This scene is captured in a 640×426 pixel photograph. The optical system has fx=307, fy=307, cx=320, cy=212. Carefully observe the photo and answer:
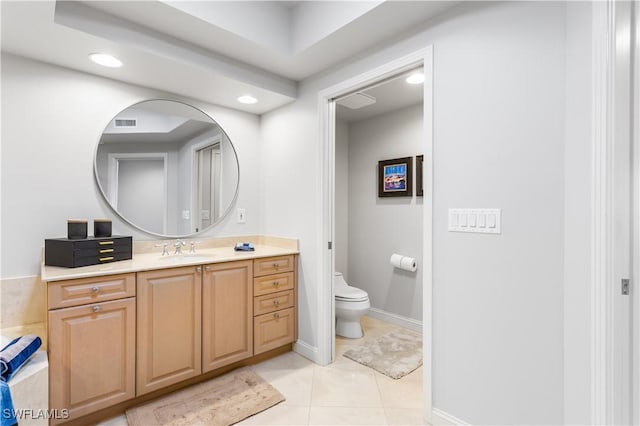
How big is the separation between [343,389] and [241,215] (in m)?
1.68

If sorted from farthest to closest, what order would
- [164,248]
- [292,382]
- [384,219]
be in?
[384,219], [164,248], [292,382]

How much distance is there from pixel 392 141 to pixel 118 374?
305 centimetres

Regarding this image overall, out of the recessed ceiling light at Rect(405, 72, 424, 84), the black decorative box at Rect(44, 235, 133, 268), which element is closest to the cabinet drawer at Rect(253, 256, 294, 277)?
the black decorative box at Rect(44, 235, 133, 268)

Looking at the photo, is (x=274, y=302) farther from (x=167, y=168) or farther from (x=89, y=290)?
(x=167, y=168)

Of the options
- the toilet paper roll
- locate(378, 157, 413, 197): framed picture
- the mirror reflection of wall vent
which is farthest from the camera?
locate(378, 157, 413, 197): framed picture

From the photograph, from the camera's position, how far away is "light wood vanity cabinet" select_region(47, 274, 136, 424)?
1.52 meters

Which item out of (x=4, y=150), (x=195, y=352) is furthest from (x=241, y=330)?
(x=4, y=150)

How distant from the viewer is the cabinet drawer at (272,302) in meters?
2.33

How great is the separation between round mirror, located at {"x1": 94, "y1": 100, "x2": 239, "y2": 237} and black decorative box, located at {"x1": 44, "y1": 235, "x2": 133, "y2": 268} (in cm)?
44

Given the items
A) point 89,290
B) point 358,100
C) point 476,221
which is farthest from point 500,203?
point 89,290

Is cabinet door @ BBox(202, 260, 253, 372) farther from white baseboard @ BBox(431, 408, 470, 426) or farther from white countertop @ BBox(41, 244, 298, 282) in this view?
white baseboard @ BBox(431, 408, 470, 426)

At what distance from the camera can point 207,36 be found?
1898 mm

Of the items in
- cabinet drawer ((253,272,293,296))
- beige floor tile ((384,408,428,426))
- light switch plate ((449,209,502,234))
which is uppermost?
light switch plate ((449,209,502,234))

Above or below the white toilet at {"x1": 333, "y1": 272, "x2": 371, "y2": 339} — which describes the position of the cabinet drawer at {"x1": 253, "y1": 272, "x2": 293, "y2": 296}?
above
